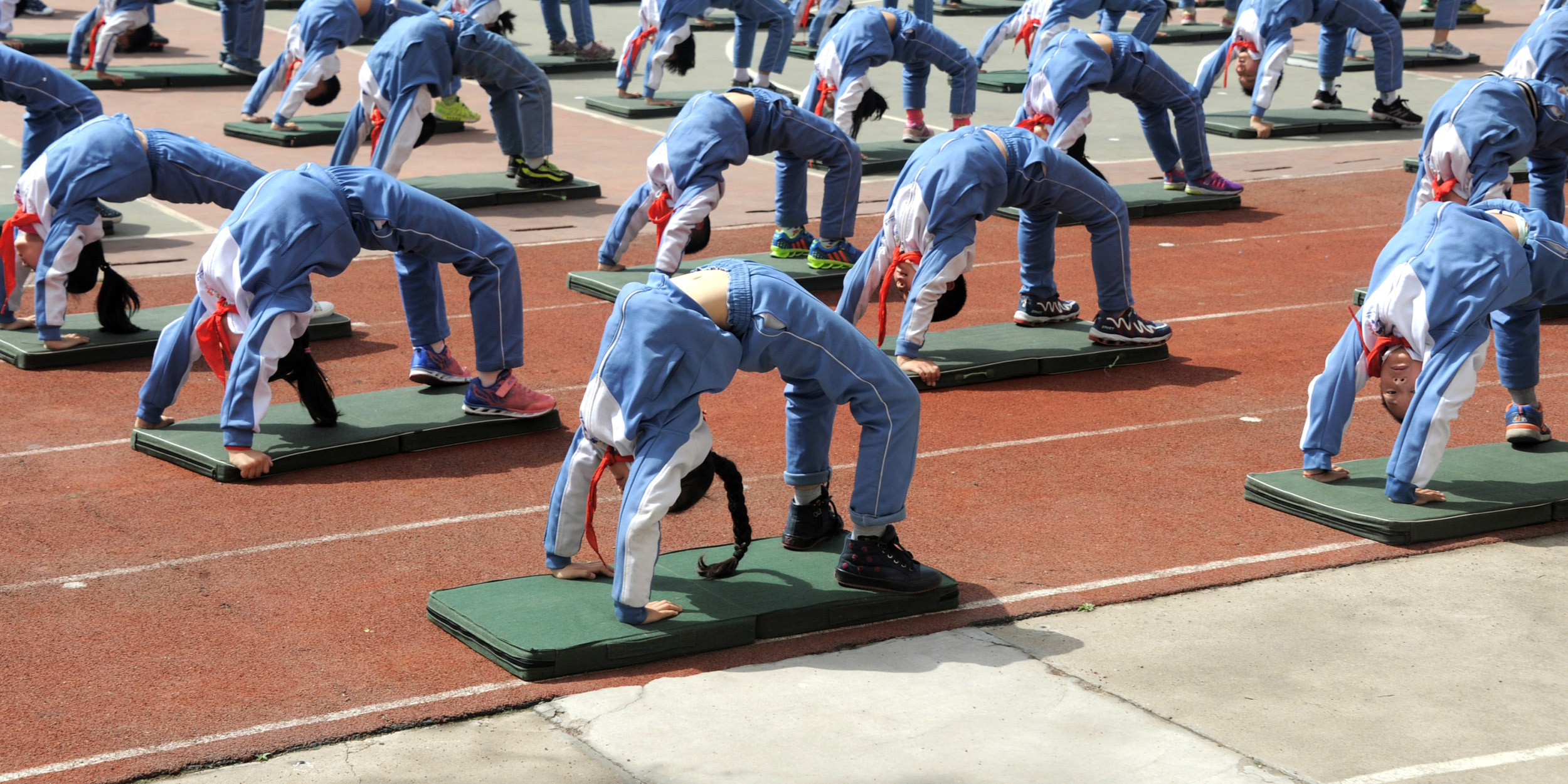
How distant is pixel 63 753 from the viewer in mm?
4828

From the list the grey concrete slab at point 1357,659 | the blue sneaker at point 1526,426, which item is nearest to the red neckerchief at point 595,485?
the grey concrete slab at point 1357,659

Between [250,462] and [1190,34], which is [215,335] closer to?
[250,462]

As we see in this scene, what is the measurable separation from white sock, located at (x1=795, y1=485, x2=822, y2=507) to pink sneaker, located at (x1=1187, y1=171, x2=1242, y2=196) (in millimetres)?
8578

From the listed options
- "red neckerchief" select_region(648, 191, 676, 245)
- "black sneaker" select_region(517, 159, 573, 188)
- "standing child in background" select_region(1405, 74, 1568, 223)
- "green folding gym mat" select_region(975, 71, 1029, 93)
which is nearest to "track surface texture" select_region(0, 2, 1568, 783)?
"red neckerchief" select_region(648, 191, 676, 245)

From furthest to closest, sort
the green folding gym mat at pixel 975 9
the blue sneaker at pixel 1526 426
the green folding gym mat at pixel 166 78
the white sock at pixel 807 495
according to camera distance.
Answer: the green folding gym mat at pixel 975 9
the green folding gym mat at pixel 166 78
the blue sneaker at pixel 1526 426
the white sock at pixel 807 495

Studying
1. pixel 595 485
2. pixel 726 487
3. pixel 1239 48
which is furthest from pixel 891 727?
pixel 1239 48

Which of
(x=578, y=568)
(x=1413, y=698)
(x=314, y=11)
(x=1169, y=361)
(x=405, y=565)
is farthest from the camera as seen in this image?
(x=314, y=11)

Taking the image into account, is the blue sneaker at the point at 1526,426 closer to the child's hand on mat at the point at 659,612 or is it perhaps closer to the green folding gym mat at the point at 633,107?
the child's hand on mat at the point at 659,612

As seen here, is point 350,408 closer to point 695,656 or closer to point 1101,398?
point 695,656

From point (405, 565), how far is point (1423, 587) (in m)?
3.97

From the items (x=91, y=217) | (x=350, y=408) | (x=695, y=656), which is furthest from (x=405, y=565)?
(x=91, y=217)

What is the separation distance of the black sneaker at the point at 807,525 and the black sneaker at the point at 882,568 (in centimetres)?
47

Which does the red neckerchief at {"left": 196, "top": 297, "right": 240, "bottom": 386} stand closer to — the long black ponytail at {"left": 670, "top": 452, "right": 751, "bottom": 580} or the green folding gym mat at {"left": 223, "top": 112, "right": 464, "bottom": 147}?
the long black ponytail at {"left": 670, "top": 452, "right": 751, "bottom": 580}

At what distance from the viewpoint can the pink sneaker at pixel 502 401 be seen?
8.15m
